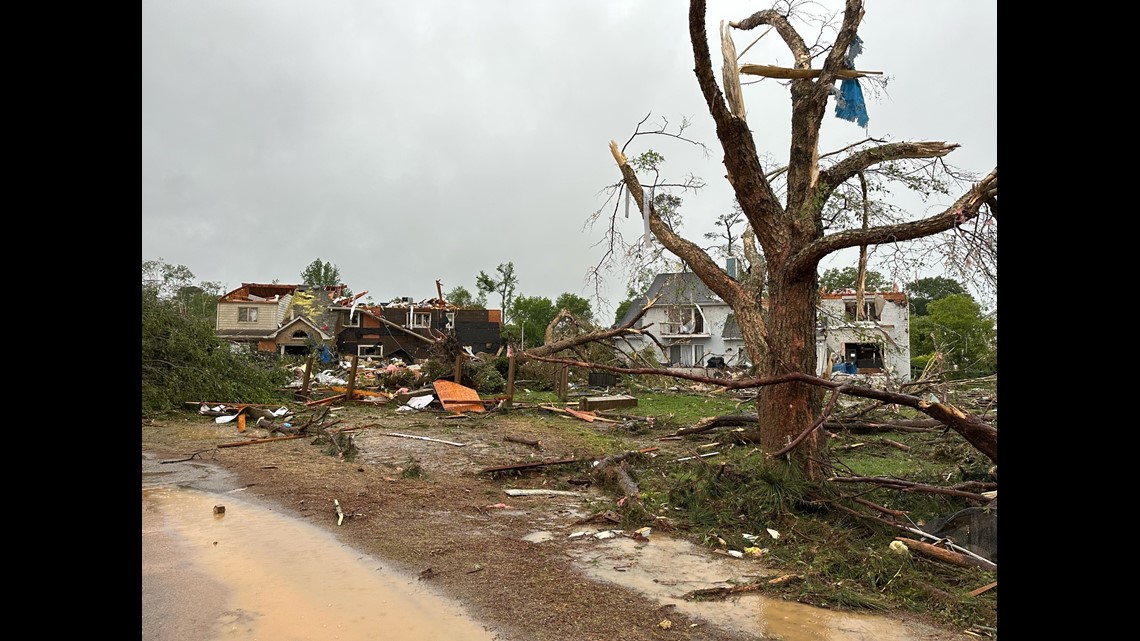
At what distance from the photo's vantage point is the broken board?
54.9 feet

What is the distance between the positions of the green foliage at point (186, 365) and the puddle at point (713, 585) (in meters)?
13.7

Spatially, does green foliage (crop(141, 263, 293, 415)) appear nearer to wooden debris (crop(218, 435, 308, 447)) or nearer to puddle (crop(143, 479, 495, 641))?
wooden debris (crop(218, 435, 308, 447))

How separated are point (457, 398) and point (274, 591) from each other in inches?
498

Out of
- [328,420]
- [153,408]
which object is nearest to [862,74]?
[328,420]

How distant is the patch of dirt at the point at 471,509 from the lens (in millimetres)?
4270

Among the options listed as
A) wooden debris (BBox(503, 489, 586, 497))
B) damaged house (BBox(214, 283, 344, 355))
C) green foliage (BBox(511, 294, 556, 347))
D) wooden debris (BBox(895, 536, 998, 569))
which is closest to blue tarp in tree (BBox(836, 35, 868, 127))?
wooden debris (BBox(895, 536, 998, 569))

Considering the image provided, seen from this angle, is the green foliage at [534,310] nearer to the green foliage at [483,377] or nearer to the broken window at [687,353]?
the broken window at [687,353]

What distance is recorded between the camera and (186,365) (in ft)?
52.6
